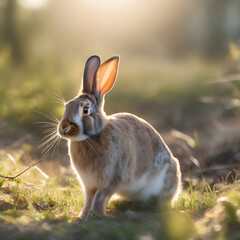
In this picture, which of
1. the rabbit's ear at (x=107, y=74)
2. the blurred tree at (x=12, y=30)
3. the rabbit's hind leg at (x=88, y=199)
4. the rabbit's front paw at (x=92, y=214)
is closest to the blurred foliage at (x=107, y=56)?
the blurred tree at (x=12, y=30)

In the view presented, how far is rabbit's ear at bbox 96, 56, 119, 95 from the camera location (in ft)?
12.4

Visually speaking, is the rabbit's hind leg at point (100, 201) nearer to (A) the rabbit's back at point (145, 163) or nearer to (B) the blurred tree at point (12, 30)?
(A) the rabbit's back at point (145, 163)

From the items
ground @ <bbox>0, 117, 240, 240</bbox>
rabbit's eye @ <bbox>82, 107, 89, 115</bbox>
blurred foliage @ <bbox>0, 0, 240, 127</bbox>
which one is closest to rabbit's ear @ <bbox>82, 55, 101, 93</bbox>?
rabbit's eye @ <bbox>82, 107, 89, 115</bbox>

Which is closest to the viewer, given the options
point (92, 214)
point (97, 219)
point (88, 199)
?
point (97, 219)

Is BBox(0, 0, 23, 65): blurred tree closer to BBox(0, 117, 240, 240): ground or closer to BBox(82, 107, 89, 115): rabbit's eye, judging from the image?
BBox(0, 117, 240, 240): ground

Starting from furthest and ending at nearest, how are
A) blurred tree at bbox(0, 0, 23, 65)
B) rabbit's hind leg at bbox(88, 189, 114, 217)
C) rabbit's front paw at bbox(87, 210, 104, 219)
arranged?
blurred tree at bbox(0, 0, 23, 65) → rabbit's hind leg at bbox(88, 189, 114, 217) → rabbit's front paw at bbox(87, 210, 104, 219)

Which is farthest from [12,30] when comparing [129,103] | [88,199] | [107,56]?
[88,199]

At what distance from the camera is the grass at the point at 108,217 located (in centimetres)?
261

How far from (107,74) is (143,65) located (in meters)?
7.63

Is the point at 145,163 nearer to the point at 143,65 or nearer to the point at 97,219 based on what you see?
the point at 97,219

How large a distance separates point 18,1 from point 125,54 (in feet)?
13.5

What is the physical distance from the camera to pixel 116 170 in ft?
11.7

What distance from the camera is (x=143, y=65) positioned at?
11.4m

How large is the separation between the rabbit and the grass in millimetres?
194
